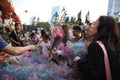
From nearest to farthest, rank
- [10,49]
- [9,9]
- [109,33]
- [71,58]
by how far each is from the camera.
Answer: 1. [109,33]
2. [10,49]
3. [71,58]
4. [9,9]

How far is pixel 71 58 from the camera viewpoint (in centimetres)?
389

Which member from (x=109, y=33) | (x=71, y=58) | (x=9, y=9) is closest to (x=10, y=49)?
(x=71, y=58)

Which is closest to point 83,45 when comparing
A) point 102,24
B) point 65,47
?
point 65,47

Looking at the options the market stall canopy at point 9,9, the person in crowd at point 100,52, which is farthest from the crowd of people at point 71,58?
the market stall canopy at point 9,9

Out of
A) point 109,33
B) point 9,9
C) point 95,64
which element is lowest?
point 9,9

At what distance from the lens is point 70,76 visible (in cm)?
370

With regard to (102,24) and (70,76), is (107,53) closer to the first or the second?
(102,24)

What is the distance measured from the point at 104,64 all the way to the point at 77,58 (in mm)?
453

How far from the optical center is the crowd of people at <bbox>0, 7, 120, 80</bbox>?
3.29 m

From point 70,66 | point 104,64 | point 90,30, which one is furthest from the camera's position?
point 70,66

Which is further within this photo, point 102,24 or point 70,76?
point 70,76

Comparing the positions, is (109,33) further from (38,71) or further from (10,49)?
(10,49)

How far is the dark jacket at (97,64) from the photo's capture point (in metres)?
3.26

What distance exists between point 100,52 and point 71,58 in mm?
694
